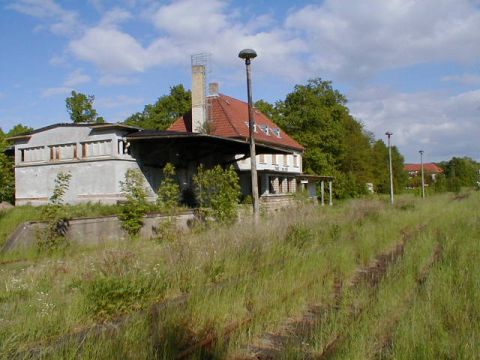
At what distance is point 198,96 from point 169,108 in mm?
26713

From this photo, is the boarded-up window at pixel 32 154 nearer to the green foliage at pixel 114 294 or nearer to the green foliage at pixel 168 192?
the green foliage at pixel 168 192

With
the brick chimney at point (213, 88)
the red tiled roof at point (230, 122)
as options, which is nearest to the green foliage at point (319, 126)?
the red tiled roof at point (230, 122)

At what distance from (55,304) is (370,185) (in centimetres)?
7456

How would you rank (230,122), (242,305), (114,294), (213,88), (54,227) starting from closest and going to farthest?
1. (114,294)
2. (242,305)
3. (54,227)
4. (230,122)
5. (213,88)

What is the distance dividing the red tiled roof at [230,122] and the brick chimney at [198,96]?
2.59 metres

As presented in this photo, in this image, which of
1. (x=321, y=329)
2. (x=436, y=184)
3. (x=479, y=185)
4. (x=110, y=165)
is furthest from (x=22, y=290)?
(x=479, y=185)

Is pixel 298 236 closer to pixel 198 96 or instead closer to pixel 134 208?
pixel 134 208

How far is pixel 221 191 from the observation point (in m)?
18.6

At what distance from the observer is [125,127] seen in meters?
24.7

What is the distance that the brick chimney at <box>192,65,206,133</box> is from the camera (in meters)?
35.3

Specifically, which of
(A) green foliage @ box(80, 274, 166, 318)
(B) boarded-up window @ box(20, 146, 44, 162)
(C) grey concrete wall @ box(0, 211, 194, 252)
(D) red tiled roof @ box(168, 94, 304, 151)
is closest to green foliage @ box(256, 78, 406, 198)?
(D) red tiled roof @ box(168, 94, 304, 151)

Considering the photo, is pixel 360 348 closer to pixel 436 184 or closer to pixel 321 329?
pixel 321 329

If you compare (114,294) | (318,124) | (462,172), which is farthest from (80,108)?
(462,172)

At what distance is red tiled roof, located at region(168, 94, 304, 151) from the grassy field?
28849 millimetres
